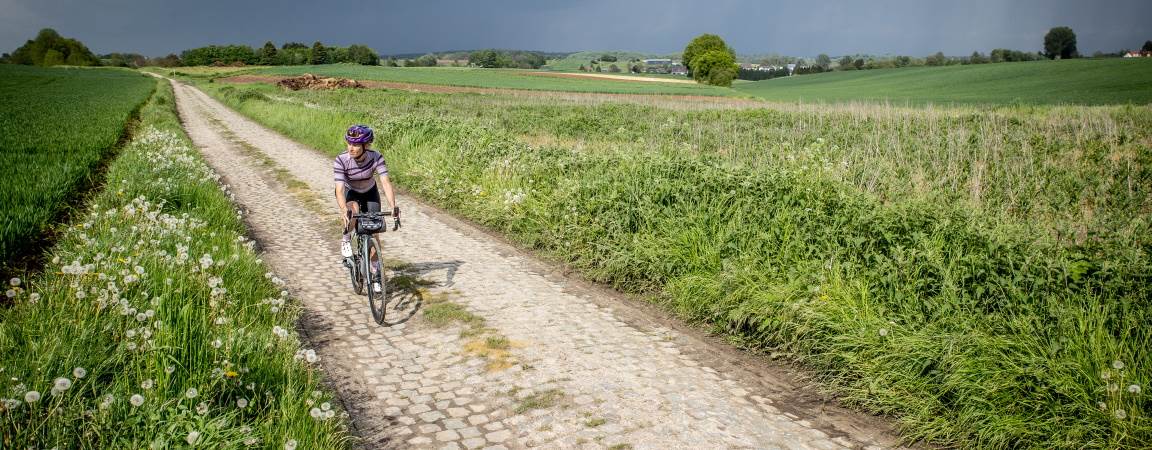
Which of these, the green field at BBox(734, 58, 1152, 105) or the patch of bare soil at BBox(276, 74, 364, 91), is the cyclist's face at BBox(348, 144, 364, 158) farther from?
the patch of bare soil at BBox(276, 74, 364, 91)

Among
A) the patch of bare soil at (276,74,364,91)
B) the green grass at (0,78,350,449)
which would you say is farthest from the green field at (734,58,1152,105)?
the green grass at (0,78,350,449)

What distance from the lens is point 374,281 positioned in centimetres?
670

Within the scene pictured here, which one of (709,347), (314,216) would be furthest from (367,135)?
(314,216)

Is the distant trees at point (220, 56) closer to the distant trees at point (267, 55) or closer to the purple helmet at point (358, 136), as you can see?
the distant trees at point (267, 55)

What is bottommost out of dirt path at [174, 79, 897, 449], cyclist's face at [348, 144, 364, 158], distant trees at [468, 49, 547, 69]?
dirt path at [174, 79, 897, 449]

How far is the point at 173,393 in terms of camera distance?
12.9 feet

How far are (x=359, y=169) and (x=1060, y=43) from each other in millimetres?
126622

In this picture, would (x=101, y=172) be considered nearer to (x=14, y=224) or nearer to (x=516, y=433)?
(x=14, y=224)

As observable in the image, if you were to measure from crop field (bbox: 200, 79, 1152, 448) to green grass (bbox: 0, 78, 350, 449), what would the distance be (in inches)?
154

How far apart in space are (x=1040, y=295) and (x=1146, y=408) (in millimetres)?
1208

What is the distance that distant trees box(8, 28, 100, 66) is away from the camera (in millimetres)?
152625

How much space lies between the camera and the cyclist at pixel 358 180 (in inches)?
273

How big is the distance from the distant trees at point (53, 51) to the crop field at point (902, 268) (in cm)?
18239

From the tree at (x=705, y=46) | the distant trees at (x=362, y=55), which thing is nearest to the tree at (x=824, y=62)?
the tree at (x=705, y=46)
